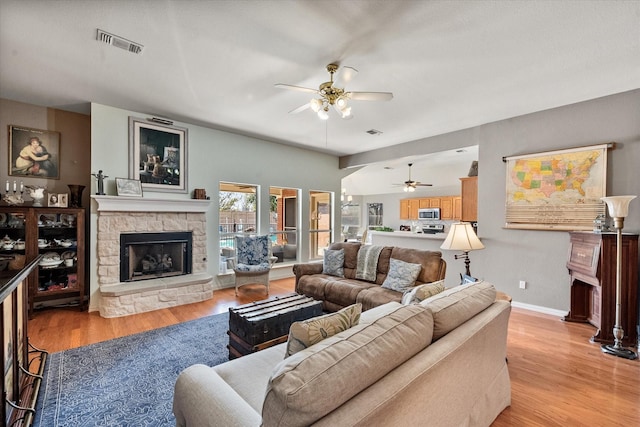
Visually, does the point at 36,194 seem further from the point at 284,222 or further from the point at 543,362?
the point at 543,362

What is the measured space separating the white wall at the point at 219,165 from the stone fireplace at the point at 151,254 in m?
0.19

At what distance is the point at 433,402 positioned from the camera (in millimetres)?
1155

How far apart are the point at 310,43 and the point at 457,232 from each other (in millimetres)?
2446

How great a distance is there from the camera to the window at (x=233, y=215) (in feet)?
17.0

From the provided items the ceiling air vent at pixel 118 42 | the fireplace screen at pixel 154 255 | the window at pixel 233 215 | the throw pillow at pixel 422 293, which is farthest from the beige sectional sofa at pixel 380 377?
the window at pixel 233 215

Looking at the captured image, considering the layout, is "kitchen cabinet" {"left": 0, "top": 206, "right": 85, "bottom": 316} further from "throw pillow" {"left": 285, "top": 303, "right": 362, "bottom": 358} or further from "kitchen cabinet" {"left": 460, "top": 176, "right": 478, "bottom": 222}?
"kitchen cabinet" {"left": 460, "top": 176, "right": 478, "bottom": 222}

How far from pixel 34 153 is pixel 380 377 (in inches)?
204

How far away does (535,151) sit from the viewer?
3.93 metres

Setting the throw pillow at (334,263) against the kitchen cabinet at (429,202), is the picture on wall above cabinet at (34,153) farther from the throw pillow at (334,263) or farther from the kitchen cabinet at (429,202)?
the kitchen cabinet at (429,202)

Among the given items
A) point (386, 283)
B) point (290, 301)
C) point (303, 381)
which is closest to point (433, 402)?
point (303, 381)

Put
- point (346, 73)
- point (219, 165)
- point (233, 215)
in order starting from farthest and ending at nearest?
point (233, 215)
point (219, 165)
point (346, 73)

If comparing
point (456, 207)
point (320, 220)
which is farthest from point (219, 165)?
point (456, 207)

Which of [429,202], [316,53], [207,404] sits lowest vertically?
[207,404]

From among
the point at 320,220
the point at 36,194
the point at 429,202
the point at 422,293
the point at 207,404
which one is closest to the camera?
the point at 207,404
